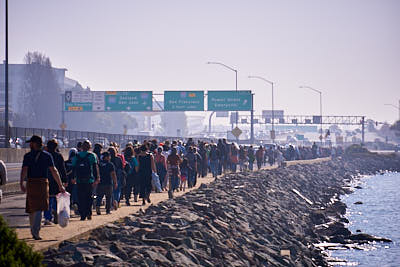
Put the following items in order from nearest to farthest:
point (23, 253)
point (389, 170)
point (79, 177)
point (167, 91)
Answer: point (23, 253), point (79, 177), point (167, 91), point (389, 170)

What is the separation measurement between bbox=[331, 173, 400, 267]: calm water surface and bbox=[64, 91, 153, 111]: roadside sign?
23.2 m

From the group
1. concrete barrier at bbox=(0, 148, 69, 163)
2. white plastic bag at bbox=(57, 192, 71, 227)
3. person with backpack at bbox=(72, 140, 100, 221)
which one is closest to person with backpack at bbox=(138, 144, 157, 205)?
person with backpack at bbox=(72, 140, 100, 221)

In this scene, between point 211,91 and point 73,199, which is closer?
point 73,199

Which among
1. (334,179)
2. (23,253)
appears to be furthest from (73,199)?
(334,179)

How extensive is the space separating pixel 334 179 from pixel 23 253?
62.8m

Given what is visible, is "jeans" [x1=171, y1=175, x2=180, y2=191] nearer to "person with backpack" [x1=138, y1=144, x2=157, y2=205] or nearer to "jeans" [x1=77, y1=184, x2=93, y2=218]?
"person with backpack" [x1=138, y1=144, x2=157, y2=205]

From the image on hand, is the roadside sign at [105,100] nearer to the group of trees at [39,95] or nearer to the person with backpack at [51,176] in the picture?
the group of trees at [39,95]

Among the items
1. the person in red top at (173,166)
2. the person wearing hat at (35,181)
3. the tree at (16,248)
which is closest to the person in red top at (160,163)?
the person in red top at (173,166)

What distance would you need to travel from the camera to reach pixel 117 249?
1304cm

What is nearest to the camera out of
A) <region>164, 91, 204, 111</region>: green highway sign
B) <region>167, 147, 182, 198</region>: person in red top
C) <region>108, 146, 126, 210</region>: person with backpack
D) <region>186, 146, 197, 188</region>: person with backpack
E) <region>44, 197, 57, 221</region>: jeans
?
<region>44, 197, 57, 221</region>: jeans

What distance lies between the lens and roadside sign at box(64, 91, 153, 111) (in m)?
74.8

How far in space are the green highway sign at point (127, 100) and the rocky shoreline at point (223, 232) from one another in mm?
34288

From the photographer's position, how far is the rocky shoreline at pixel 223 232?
41.8 ft

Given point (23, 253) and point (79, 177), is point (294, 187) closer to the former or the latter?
point (79, 177)
